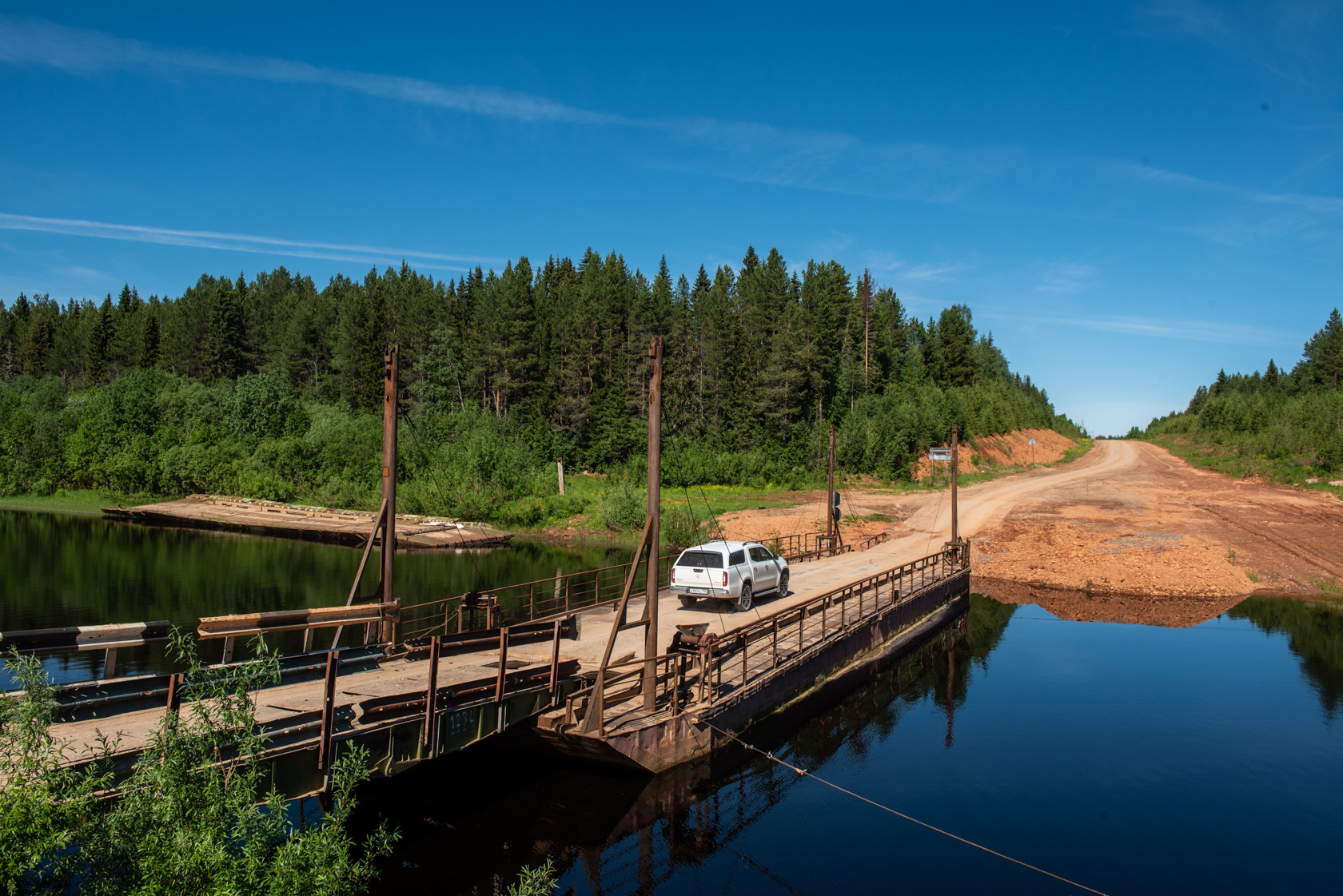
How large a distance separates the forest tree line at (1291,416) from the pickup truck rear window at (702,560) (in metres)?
66.4

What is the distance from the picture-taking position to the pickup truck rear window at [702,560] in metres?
23.1

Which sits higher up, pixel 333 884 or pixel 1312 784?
pixel 333 884

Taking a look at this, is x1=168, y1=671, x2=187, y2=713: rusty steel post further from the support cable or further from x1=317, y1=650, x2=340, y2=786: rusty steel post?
the support cable

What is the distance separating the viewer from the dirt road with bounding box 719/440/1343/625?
37.7m

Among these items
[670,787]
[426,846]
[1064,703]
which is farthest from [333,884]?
[1064,703]

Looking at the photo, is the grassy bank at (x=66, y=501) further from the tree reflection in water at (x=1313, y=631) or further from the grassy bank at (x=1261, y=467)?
the grassy bank at (x=1261, y=467)

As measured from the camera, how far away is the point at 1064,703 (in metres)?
21.6

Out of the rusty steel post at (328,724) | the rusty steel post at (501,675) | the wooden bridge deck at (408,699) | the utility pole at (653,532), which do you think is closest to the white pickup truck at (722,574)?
the wooden bridge deck at (408,699)

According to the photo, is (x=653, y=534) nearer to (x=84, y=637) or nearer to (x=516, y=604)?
(x=84, y=637)

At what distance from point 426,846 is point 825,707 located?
37.3 ft

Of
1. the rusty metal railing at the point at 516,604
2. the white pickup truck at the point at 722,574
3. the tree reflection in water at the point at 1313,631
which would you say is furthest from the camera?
the tree reflection in water at the point at 1313,631

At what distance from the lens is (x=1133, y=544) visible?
45.0 meters

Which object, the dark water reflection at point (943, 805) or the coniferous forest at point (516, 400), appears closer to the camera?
the dark water reflection at point (943, 805)

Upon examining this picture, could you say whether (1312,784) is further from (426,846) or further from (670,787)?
(426,846)
